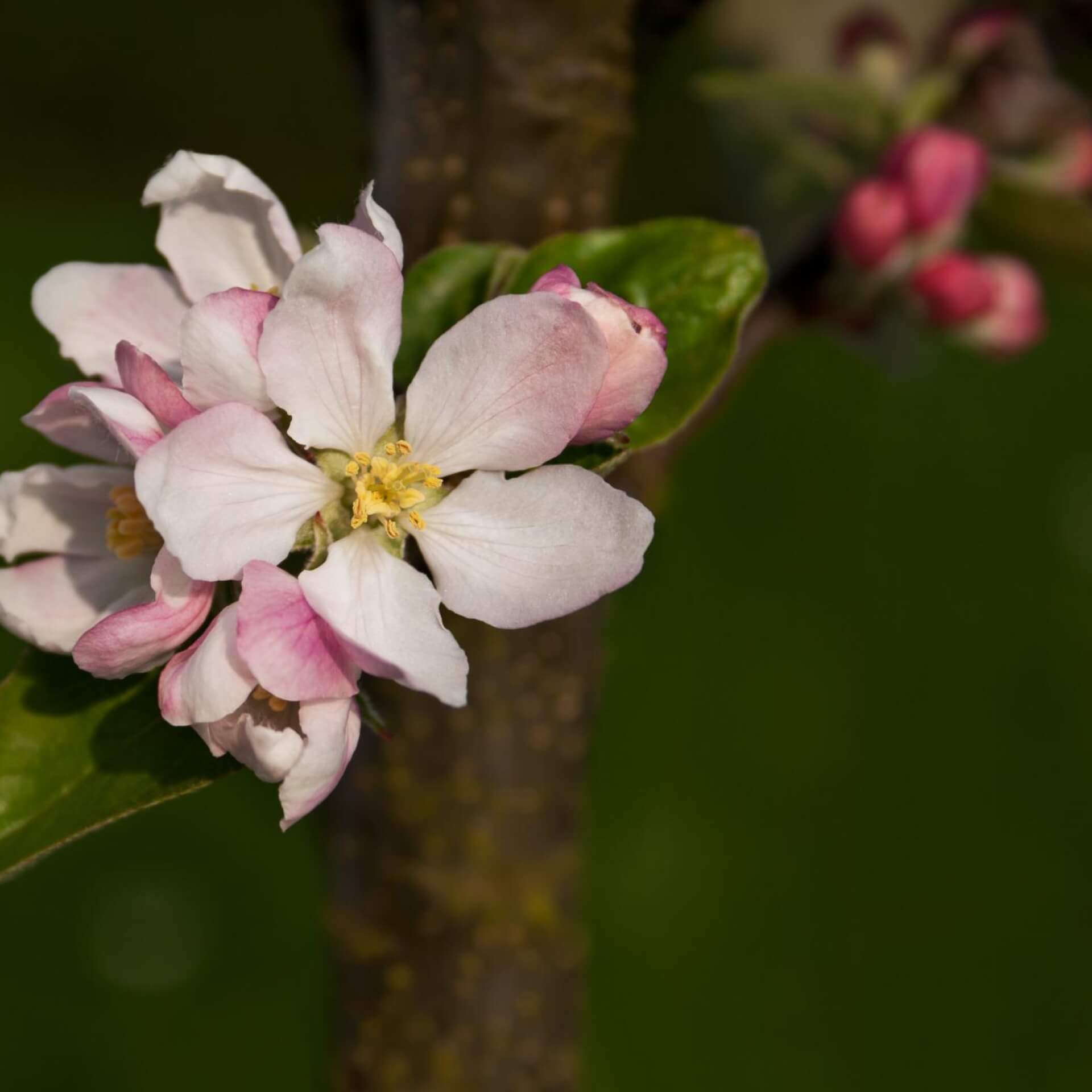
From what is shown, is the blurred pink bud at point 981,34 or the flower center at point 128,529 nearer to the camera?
the flower center at point 128,529

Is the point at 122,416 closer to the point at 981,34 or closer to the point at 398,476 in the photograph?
the point at 398,476

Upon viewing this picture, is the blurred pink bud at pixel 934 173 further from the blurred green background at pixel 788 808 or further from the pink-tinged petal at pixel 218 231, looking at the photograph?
the blurred green background at pixel 788 808

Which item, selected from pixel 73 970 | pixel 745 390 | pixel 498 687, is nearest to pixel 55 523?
pixel 498 687

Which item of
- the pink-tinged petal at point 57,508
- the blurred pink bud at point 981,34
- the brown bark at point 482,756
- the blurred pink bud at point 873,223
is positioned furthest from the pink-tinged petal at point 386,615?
the blurred pink bud at point 981,34

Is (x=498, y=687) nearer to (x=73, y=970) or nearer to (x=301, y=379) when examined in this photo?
(x=301, y=379)

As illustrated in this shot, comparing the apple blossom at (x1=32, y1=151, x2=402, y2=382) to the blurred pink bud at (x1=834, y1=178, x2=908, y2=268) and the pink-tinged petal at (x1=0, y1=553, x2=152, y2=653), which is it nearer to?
the pink-tinged petal at (x1=0, y1=553, x2=152, y2=653)

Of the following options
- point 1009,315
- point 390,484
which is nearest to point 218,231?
point 390,484

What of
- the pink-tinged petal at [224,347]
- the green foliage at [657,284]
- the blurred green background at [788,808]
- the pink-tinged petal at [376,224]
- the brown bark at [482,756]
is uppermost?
the pink-tinged petal at [376,224]
